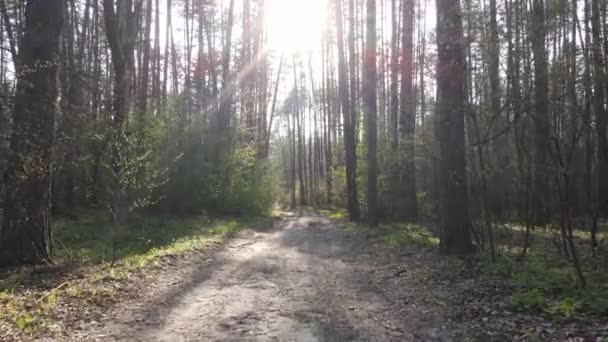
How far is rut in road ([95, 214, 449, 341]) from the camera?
4723 mm

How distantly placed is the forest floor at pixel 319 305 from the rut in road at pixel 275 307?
0.01 m

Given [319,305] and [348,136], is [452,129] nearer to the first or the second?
[319,305]

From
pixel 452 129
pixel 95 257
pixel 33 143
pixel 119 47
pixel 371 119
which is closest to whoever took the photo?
pixel 33 143

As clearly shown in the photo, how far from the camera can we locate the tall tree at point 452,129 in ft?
24.4

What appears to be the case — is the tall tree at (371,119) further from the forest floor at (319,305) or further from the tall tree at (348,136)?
the forest floor at (319,305)

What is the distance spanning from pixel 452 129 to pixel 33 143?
706 cm

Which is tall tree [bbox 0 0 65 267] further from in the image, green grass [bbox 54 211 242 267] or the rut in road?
the rut in road

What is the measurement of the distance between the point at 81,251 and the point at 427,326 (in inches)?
300

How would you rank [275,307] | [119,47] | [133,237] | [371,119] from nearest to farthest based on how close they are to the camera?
[275,307] → [133,237] → [119,47] → [371,119]

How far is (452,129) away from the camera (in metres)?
7.65

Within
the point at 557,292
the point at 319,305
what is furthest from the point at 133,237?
the point at 557,292

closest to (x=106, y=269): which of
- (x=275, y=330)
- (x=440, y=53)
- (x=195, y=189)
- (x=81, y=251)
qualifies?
(x=81, y=251)

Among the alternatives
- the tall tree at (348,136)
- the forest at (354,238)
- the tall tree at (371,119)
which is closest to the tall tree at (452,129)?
the forest at (354,238)

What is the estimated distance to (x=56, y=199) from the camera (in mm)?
15094
